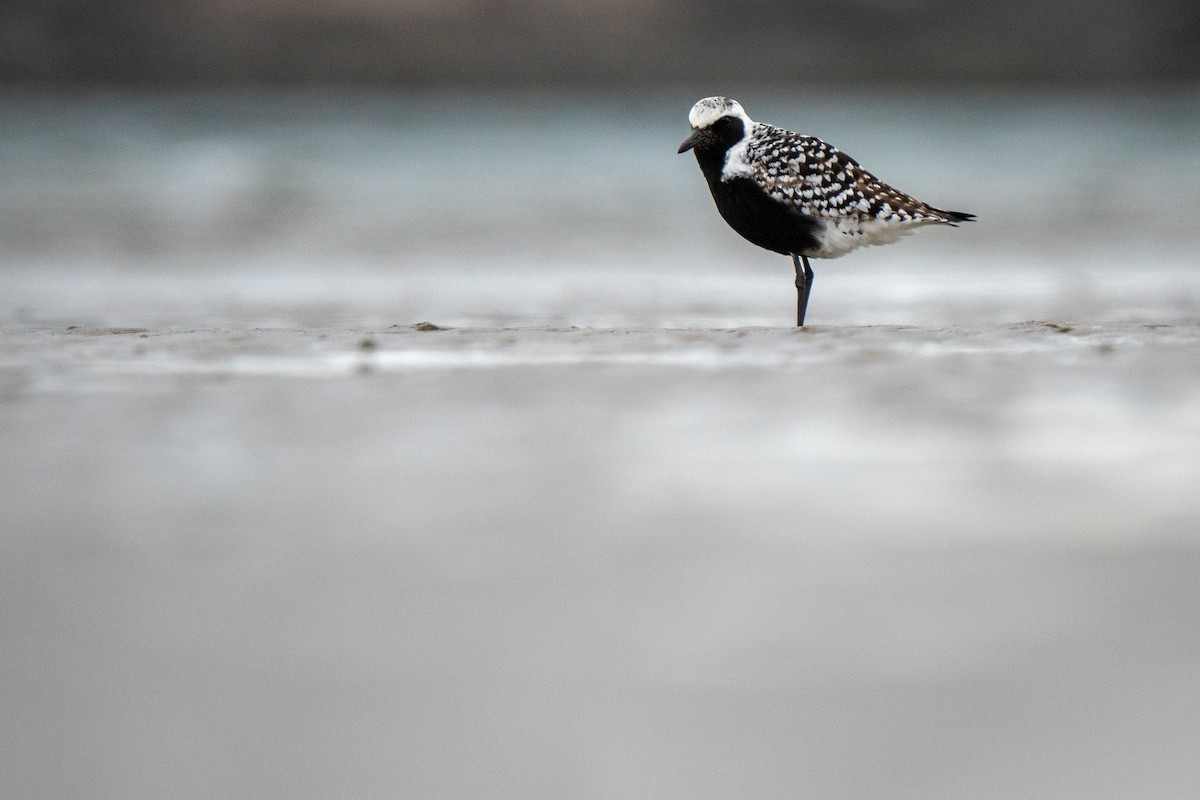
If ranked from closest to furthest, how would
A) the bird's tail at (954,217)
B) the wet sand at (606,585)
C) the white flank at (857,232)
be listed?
1. the wet sand at (606,585)
2. the white flank at (857,232)
3. the bird's tail at (954,217)

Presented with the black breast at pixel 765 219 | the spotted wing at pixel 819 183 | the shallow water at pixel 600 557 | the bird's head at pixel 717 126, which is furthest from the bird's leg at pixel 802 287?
the bird's head at pixel 717 126

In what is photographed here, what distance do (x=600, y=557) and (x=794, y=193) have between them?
350cm

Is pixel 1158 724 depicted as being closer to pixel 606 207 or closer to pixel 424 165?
pixel 606 207

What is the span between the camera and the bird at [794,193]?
5.55m

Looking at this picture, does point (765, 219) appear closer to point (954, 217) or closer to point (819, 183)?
point (819, 183)

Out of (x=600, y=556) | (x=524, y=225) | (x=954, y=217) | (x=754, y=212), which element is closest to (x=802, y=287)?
(x=754, y=212)

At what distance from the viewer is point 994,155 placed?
2178cm

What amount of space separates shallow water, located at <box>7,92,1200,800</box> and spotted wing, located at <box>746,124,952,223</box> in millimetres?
708

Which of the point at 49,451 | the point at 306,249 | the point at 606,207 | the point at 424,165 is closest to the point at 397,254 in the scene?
the point at 306,249

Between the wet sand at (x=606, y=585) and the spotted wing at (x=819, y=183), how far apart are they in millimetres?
1725

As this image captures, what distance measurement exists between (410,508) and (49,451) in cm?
107

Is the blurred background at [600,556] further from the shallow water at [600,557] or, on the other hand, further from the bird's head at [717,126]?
the bird's head at [717,126]

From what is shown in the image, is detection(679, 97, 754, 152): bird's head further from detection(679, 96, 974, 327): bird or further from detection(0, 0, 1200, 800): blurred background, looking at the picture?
detection(0, 0, 1200, 800): blurred background

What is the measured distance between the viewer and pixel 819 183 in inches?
218
